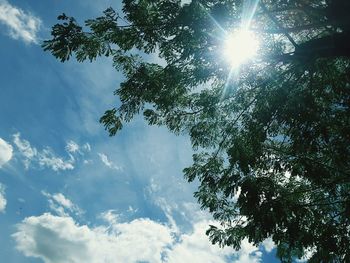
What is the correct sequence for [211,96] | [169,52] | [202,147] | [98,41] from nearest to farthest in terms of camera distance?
[98,41]
[169,52]
[211,96]
[202,147]

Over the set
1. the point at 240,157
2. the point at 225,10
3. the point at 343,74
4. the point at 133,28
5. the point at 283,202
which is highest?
the point at 133,28

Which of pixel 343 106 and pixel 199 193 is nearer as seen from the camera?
pixel 343 106

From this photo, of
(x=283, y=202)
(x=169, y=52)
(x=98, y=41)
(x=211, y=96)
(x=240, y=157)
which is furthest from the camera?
(x=211, y=96)

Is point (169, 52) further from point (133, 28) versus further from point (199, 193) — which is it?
point (199, 193)

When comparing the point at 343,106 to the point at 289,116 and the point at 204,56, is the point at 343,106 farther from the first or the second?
the point at 204,56

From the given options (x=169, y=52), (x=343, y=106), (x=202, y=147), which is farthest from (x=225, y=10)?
(x=202, y=147)

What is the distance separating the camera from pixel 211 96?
10.1m

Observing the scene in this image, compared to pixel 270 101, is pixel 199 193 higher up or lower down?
lower down

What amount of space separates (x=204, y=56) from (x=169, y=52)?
1.18 m

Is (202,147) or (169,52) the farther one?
(202,147)

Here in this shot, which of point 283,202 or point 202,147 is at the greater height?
point 202,147

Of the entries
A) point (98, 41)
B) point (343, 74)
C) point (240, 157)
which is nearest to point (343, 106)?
point (343, 74)

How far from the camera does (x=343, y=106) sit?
358 inches

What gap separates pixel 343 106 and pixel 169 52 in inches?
191
